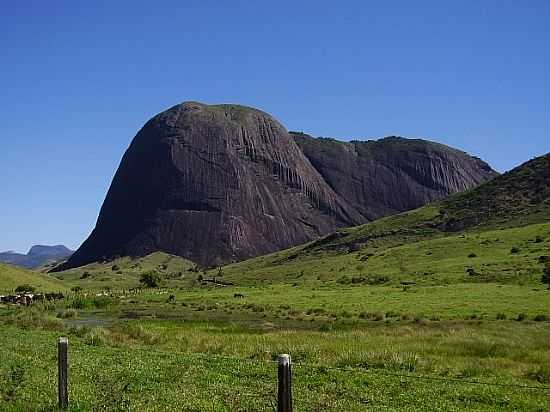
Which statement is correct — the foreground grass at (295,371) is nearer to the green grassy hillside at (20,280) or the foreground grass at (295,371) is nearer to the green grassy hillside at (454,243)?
the green grassy hillside at (454,243)

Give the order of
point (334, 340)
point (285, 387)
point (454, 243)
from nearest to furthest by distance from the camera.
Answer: point (285, 387), point (334, 340), point (454, 243)

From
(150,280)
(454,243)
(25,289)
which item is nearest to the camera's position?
(25,289)

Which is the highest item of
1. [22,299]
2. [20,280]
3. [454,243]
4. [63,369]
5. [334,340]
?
[454,243]

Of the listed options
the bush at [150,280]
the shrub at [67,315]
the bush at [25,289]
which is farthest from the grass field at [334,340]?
the bush at [150,280]

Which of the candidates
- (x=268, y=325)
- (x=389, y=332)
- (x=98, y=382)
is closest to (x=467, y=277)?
(x=268, y=325)

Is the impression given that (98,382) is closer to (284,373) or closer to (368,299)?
(284,373)

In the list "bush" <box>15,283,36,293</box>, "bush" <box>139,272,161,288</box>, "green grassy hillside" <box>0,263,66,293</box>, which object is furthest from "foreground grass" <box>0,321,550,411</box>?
"bush" <box>139,272,161,288</box>

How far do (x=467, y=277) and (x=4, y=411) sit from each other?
2959 inches

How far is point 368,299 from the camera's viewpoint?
7069 cm

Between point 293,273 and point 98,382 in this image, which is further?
point 293,273

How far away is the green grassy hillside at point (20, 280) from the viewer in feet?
319

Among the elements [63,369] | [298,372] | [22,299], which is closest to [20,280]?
[22,299]

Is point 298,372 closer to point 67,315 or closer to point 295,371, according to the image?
point 295,371

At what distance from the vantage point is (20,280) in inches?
3954
